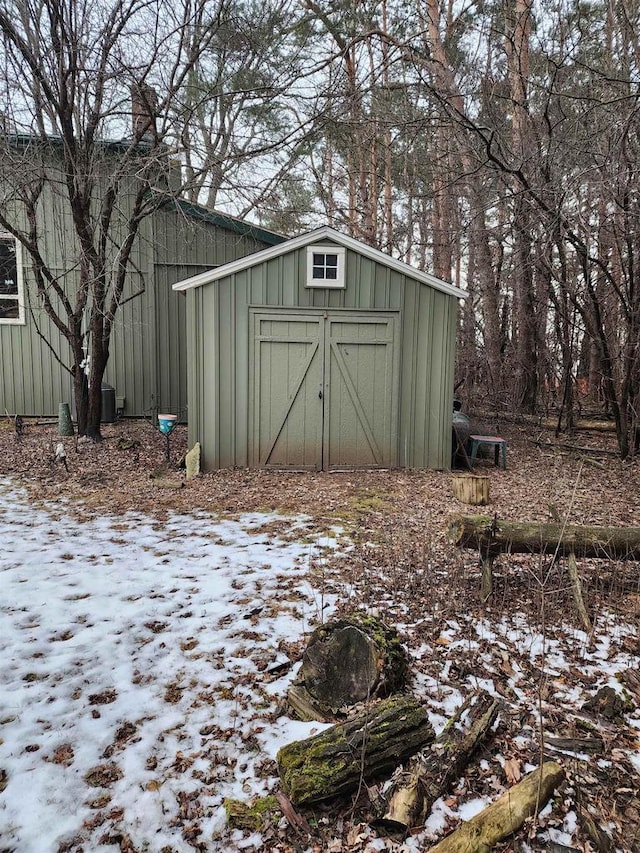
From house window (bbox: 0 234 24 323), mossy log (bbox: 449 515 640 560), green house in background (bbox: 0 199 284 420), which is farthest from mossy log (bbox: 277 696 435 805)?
house window (bbox: 0 234 24 323)

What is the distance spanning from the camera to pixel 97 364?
8617 millimetres

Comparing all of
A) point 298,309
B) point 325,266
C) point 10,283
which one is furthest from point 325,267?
point 10,283

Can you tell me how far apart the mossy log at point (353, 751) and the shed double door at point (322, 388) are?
5.41 metres

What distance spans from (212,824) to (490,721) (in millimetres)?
1177

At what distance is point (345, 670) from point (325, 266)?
5.76m

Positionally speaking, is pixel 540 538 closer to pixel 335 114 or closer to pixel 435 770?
pixel 435 770

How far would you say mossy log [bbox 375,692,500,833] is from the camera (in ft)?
6.24

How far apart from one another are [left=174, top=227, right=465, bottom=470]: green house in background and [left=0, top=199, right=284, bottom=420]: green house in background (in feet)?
11.5

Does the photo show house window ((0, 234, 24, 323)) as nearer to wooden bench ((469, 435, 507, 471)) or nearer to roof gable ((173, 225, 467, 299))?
roof gable ((173, 225, 467, 299))

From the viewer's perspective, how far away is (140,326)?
424 inches

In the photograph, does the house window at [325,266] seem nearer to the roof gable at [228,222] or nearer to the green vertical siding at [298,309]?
the green vertical siding at [298,309]

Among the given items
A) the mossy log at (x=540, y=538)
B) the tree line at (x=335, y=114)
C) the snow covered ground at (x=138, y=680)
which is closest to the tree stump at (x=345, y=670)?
the snow covered ground at (x=138, y=680)

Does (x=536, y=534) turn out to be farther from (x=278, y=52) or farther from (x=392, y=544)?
(x=278, y=52)

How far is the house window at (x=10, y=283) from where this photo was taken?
10234mm
